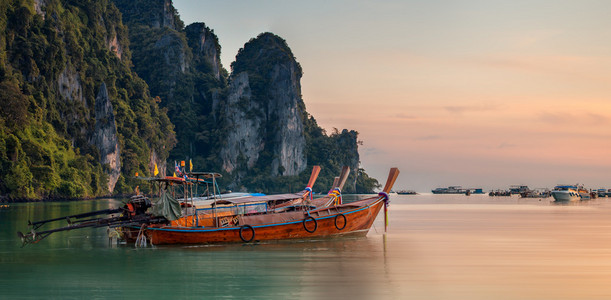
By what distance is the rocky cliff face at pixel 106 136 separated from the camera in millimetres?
91625

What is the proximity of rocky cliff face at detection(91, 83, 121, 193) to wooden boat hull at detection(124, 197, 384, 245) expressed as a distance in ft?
235

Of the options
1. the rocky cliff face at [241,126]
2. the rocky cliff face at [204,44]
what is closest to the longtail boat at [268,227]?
A: the rocky cliff face at [241,126]

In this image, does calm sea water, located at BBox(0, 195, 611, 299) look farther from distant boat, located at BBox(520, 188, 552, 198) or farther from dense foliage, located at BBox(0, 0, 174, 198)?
distant boat, located at BBox(520, 188, 552, 198)

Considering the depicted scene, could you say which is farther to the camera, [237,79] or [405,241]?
[237,79]

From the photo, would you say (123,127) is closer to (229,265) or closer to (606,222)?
(606,222)

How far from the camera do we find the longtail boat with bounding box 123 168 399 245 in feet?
74.1

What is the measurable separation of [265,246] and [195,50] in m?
142

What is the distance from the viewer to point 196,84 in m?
152

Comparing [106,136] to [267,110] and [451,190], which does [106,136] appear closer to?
[267,110]

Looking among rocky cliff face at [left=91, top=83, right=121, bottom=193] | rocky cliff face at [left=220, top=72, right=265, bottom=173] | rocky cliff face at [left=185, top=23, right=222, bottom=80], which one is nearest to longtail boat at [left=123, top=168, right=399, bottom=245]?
rocky cliff face at [left=91, top=83, right=121, bottom=193]

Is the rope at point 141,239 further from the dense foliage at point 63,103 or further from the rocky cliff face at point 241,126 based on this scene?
the rocky cliff face at point 241,126

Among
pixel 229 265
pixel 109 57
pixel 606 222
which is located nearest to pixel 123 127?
pixel 109 57

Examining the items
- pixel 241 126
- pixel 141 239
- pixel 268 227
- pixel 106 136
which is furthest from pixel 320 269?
pixel 241 126

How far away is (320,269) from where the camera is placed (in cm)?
1775
